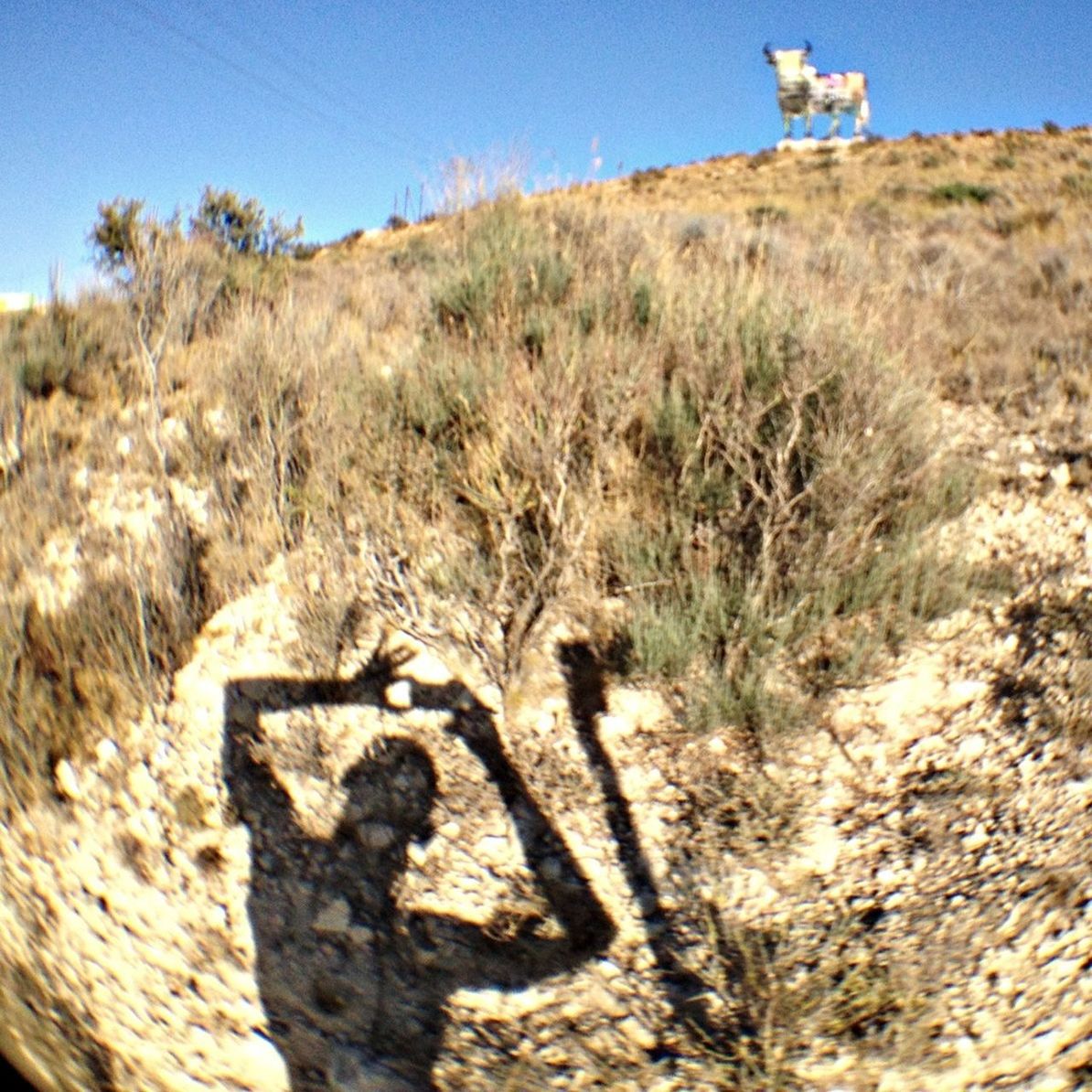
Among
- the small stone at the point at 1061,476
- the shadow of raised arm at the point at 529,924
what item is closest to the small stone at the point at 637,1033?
the shadow of raised arm at the point at 529,924

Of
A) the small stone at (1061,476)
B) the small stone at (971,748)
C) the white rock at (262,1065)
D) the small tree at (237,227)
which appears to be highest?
the small tree at (237,227)

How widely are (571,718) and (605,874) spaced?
0.57 metres

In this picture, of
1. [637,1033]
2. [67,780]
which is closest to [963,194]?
[637,1033]

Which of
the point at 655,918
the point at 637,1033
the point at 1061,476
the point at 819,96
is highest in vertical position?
the point at 819,96

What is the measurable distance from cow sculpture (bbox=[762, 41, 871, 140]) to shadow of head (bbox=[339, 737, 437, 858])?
23637mm

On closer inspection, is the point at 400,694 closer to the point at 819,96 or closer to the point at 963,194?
the point at 963,194

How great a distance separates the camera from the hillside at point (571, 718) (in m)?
2.39

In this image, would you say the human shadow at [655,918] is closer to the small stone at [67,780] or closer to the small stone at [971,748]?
the small stone at [971,748]

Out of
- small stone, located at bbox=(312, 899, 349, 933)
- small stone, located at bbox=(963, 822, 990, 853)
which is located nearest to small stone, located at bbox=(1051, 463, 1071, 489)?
small stone, located at bbox=(963, 822, 990, 853)

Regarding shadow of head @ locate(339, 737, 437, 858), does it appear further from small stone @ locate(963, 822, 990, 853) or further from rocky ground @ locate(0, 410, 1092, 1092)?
small stone @ locate(963, 822, 990, 853)

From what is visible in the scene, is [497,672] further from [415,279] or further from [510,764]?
[415,279]

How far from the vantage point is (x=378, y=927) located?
261 cm

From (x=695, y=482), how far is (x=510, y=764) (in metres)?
1.45

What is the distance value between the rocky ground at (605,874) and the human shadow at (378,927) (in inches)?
0.6
